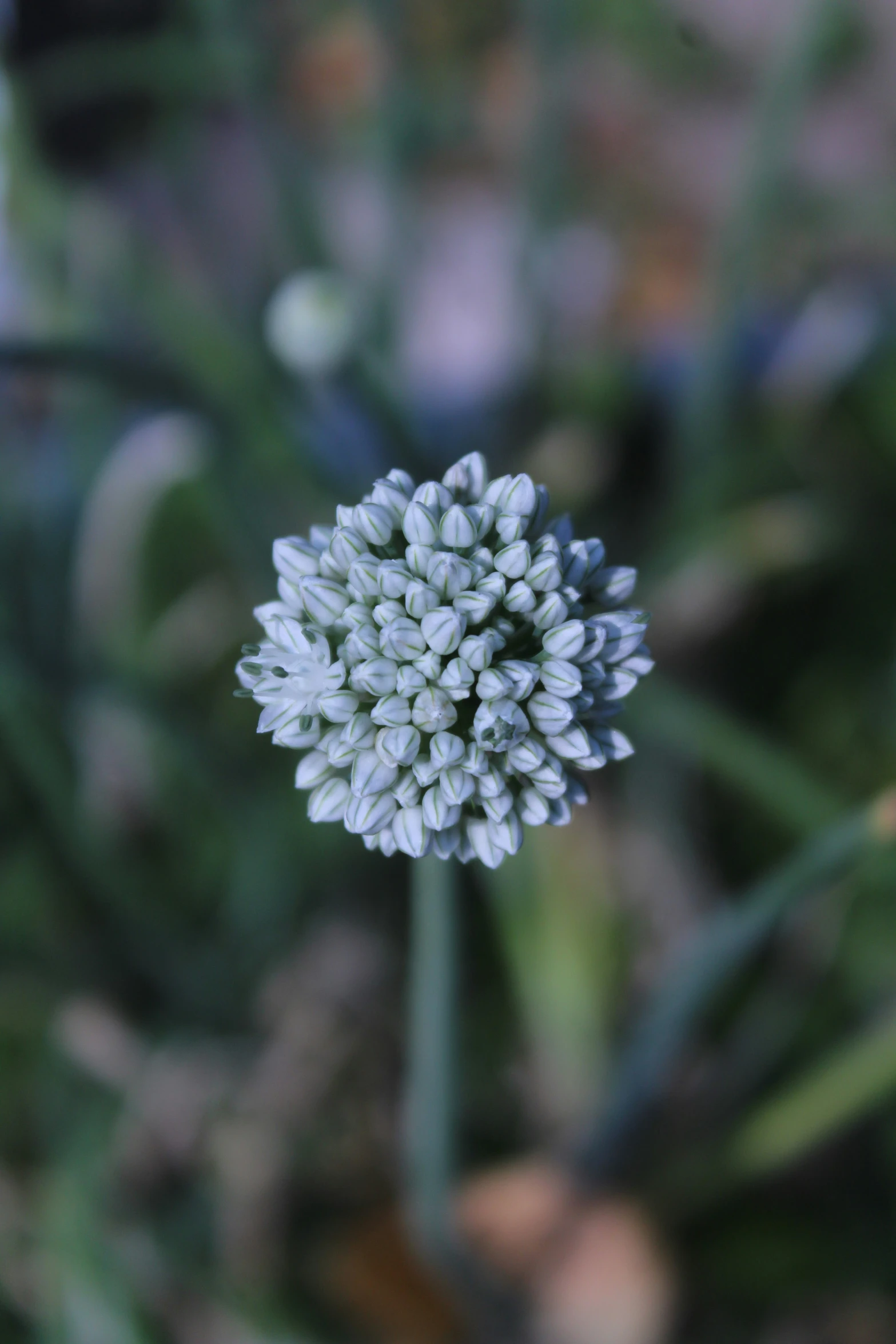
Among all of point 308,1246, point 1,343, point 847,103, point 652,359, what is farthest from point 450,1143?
point 847,103

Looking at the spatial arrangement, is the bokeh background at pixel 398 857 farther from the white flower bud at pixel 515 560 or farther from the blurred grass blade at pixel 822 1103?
the white flower bud at pixel 515 560

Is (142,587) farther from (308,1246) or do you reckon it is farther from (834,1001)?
(834,1001)

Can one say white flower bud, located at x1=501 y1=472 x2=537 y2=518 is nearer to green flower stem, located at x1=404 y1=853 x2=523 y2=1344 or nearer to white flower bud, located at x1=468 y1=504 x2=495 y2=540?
white flower bud, located at x1=468 y1=504 x2=495 y2=540

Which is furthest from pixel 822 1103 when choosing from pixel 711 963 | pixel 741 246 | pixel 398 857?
pixel 741 246

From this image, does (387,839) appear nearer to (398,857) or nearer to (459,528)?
(459,528)

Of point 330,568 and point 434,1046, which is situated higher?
point 330,568
